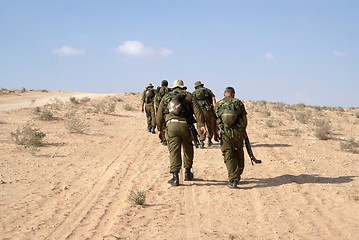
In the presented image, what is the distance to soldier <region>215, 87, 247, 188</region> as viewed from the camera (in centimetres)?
759

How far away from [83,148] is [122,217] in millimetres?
6739

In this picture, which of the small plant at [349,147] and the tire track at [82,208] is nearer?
the tire track at [82,208]

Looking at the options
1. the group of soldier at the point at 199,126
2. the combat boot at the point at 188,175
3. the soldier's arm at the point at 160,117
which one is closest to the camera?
the group of soldier at the point at 199,126

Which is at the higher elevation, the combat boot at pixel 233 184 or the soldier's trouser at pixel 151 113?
the soldier's trouser at pixel 151 113

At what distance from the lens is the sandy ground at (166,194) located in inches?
220

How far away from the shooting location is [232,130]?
7.62 metres

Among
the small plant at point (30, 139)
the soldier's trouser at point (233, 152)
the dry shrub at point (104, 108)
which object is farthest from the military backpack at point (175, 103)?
the dry shrub at point (104, 108)

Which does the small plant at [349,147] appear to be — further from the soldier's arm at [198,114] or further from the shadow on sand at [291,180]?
the soldier's arm at [198,114]

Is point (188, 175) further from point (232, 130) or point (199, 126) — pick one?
point (232, 130)

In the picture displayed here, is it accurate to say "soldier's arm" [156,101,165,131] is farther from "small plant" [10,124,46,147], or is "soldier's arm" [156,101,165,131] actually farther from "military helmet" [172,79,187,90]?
"small plant" [10,124,46,147]

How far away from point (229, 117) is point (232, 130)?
0.88 feet

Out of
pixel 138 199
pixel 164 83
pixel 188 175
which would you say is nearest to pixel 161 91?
pixel 164 83

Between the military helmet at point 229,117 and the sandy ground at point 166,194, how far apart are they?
1.22m

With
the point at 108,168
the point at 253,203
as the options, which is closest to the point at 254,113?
the point at 108,168
